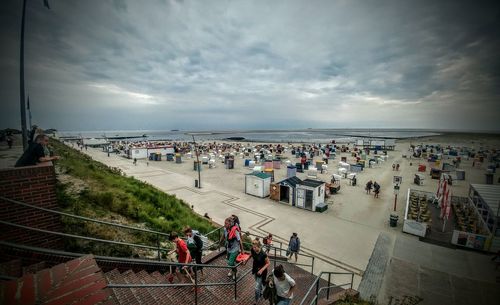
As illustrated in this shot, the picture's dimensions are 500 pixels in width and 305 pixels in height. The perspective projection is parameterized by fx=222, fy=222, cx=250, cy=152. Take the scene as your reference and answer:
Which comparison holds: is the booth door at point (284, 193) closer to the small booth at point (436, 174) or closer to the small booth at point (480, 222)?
the small booth at point (480, 222)

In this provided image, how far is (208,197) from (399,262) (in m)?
16.2

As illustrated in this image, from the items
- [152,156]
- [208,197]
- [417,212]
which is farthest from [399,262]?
[152,156]

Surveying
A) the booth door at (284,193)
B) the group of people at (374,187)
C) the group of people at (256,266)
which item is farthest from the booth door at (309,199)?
the group of people at (256,266)

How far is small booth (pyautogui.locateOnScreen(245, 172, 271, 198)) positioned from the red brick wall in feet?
61.8

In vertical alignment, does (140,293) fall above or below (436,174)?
above

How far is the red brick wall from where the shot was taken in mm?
4469

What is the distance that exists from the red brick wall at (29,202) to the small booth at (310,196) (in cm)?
1741

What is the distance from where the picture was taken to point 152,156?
1866 inches

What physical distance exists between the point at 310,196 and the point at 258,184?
579cm

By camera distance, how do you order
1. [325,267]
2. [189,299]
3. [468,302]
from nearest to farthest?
[189,299]
[468,302]
[325,267]

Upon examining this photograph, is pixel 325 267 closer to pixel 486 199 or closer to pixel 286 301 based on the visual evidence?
pixel 286 301

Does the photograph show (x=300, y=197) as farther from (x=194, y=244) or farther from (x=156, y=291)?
(x=156, y=291)

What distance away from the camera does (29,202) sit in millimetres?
4656

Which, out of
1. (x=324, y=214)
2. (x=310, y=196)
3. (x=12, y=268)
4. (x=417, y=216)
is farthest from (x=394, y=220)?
(x=12, y=268)
